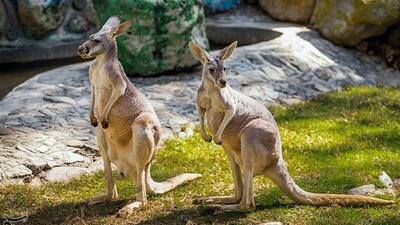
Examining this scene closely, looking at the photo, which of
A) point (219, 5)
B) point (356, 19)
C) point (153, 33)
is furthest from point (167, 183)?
point (219, 5)

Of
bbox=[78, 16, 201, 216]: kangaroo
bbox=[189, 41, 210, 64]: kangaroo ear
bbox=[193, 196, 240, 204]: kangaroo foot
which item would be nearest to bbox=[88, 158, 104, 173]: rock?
bbox=[78, 16, 201, 216]: kangaroo

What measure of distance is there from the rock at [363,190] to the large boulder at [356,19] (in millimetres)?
5492

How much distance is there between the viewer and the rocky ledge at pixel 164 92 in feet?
20.6

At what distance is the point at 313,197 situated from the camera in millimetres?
5020

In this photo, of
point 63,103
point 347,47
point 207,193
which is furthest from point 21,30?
point 207,193

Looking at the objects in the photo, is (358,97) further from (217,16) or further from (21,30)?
(21,30)

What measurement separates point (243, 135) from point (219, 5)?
29.1 feet

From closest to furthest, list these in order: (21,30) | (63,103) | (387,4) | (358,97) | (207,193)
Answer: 1. (207,193)
2. (63,103)
3. (358,97)
4. (387,4)
5. (21,30)

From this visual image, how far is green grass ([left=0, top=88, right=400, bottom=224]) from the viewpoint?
4914 mm

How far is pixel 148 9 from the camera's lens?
898 cm

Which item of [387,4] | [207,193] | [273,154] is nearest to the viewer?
[273,154]

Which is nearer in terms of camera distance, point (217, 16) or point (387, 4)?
point (387, 4)

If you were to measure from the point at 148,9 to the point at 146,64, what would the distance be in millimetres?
743

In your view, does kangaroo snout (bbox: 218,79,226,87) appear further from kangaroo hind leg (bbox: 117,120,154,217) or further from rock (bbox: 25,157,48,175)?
rock (bbox: 25,157,48,175)
